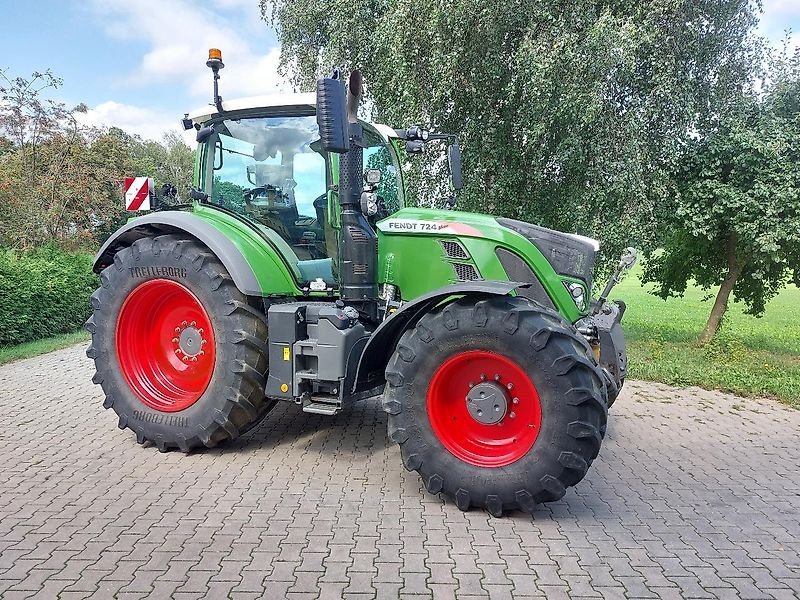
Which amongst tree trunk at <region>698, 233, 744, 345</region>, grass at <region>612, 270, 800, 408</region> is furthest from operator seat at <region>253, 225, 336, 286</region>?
tree trunk at <region>698, 233, 744, 345</region>

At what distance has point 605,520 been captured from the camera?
12.8ft

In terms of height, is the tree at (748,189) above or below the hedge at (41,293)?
above

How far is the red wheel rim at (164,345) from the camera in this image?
5086 mm

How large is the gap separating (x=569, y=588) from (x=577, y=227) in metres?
7.32

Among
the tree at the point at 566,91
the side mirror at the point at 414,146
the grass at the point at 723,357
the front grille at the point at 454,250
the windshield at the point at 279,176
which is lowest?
the grass at the point at 723,357

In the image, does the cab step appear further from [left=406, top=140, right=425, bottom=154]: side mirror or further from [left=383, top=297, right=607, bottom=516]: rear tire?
[left=406, top=140, right=425, bottom=154]: side mirror

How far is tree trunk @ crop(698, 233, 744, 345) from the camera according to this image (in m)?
9.84

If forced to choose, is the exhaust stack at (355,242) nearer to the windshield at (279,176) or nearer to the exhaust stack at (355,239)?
the exhaust stack at (355,239)

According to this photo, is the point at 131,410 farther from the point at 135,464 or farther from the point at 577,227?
the point at 577,227

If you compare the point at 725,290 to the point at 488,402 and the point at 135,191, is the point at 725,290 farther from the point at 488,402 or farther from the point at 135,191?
the point at 135,191

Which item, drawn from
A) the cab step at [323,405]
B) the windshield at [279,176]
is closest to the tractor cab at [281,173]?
the windshield at [279,176]

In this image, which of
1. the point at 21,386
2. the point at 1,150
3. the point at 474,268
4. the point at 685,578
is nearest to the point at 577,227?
the point at 474,268

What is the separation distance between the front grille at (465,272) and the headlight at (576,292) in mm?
719

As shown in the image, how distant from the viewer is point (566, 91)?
8797 millimetres
